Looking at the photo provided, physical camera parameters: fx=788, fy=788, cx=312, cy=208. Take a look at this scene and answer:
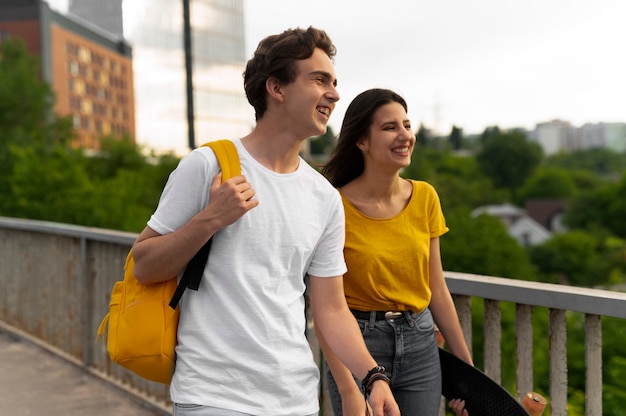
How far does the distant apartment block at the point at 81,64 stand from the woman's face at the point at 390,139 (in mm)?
78272

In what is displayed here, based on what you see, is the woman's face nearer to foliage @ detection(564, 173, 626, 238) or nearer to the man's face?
the man's face

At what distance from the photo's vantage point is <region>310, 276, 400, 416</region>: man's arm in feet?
7.02

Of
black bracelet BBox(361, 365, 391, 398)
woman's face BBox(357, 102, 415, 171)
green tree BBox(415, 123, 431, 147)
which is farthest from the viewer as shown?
green tree BBox(415, 123, 431, 147)

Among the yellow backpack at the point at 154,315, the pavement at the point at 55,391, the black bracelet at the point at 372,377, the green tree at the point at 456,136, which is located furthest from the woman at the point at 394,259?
the green tree at the point at 456,136

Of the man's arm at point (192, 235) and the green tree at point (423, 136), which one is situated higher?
the green tree at point (423, 136)

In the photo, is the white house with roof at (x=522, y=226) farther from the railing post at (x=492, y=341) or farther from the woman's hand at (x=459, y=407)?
the woman's hand at (x=459, y=407)

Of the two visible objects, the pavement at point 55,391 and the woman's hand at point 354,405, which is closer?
the woman's hand at point 354,405

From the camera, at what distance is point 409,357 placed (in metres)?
2.65

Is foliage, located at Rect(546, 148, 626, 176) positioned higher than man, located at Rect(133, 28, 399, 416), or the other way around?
foliage, located at Rect(546, 148, 626, 176)

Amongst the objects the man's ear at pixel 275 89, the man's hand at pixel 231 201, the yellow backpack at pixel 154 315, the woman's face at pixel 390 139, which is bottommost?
the yellow backpack at pixel 154 315

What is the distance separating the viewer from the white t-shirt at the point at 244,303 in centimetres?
187

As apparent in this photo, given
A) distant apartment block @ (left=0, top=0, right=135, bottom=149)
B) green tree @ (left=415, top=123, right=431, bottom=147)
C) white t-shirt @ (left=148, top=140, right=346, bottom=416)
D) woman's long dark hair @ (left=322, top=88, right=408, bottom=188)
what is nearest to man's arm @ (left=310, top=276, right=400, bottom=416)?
white t-shirt @ (left=148, top=140, right=346, bottom=416)

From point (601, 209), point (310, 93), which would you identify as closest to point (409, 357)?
point (310, 93)

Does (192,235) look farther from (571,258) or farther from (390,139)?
(571,258)
